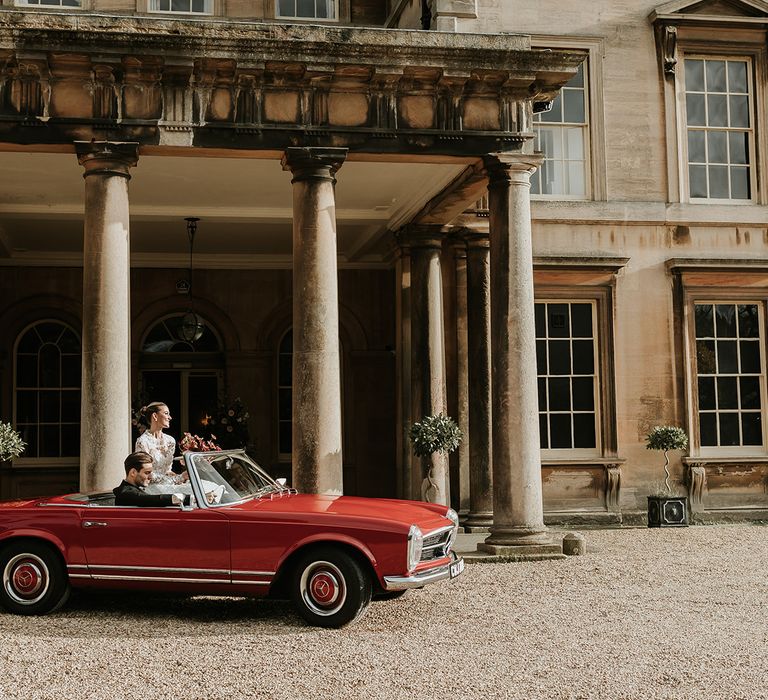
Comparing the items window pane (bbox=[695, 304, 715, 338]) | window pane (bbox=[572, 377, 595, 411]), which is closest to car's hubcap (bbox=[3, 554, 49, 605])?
window pane (bbox=[572, 377, 595, 411])

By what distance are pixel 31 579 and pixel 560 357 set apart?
31.6 ft

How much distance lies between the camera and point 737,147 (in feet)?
54.5

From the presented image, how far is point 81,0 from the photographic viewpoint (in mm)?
15781

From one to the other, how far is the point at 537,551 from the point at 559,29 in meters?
8.45

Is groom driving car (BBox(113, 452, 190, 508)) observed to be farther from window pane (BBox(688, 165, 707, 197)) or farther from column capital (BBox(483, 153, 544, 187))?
window pane (BBox(688, 165, 707, 197))

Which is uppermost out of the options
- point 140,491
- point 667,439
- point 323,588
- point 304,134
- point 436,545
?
point 304,134

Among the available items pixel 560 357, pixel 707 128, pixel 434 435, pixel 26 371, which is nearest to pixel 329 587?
pixel 434 435

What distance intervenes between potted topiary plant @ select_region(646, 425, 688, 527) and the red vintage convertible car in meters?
7.40

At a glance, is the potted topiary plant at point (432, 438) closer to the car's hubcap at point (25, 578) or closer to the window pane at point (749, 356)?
the window pane at point (749, 356)

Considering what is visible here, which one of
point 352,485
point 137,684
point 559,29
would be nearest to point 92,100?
point 137,684

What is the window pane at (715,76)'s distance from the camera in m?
16.5

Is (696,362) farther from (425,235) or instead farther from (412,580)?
(412,580)

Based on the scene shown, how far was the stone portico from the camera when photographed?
10703 mm

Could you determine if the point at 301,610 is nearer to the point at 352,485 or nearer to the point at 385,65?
the point at 385,65
